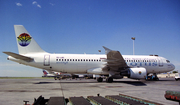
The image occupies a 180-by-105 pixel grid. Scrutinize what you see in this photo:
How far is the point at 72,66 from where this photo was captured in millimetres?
19844

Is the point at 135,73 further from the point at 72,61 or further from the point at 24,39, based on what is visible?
the point at 24,39

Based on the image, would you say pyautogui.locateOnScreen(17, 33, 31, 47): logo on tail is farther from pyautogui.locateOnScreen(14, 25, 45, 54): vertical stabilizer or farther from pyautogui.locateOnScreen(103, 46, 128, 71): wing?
pyautogui.locateOnScreen(103, 46, 128, 71): wing

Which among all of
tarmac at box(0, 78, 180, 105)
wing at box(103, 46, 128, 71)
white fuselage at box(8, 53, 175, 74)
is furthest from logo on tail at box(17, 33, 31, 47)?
wing at box(103, 46, 128, 71)

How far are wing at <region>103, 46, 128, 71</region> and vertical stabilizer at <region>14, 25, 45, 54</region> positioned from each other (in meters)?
9.16

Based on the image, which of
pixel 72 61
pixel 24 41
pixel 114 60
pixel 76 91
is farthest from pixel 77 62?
pixel 76 91

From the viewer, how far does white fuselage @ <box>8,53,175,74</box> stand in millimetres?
19172

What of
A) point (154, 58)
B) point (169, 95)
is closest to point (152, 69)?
point (154, 58)

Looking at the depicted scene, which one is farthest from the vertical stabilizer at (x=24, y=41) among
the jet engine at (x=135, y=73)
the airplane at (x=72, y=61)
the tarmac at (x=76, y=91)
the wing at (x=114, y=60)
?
the jet engine at (x=135, y=73)

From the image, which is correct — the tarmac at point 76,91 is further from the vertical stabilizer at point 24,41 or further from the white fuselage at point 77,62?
the vertical stabilizer at point 24,41

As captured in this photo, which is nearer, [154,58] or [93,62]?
[93,62]

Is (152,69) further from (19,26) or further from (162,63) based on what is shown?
(19,26)

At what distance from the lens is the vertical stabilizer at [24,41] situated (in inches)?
767

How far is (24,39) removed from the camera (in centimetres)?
1969

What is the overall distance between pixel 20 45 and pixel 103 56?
10977 mm
